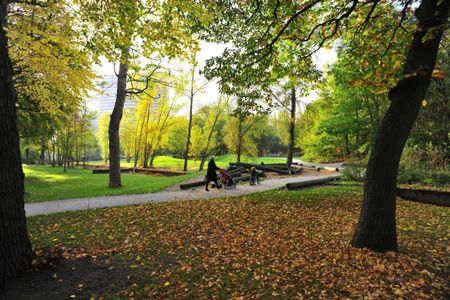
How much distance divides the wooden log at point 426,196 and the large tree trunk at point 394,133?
259 inches

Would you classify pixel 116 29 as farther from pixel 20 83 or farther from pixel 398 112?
pixel 20 83

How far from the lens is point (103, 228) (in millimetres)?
7090

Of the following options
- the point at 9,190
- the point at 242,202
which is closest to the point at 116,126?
the point at 242,202

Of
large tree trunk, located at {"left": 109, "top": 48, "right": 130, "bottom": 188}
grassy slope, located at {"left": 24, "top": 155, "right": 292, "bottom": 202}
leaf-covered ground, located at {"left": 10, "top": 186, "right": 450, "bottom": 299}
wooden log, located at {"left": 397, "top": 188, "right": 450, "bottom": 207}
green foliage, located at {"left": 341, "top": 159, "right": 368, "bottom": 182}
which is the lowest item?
grassy slope, located at {"left": 24, "top": 155, "right": 292, "bottom": 202}

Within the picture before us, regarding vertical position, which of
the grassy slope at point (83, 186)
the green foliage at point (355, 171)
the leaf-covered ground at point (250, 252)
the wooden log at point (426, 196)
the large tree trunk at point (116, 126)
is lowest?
the grassy slope at point (83, 186)

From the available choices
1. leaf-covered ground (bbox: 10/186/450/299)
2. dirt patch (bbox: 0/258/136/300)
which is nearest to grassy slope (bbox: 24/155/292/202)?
leaf-covered ground (bbox: 10/186/450/299)

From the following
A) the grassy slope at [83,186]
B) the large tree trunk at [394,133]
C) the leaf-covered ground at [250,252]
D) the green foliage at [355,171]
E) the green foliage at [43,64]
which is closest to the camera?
the leaf-covered ground at [250,252]

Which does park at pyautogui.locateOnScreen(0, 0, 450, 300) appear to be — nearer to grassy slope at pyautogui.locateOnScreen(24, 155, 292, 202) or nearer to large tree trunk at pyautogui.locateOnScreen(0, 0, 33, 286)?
large tree trunk at pyautogui.locateOnScreen(0, 0, 33, 286)

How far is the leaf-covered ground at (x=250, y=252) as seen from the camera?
13.2 ft

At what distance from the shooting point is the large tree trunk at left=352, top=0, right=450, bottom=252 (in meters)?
4.72

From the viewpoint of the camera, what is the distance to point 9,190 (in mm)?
4180

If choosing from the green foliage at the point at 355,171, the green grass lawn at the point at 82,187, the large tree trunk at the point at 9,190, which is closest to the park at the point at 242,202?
the large tree trunk at the point at 9,190

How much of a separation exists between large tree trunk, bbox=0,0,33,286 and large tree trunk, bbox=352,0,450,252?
19.0ft

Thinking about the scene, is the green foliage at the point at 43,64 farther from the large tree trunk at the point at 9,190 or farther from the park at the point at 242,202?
the large tree trunk at the point at 9,190
